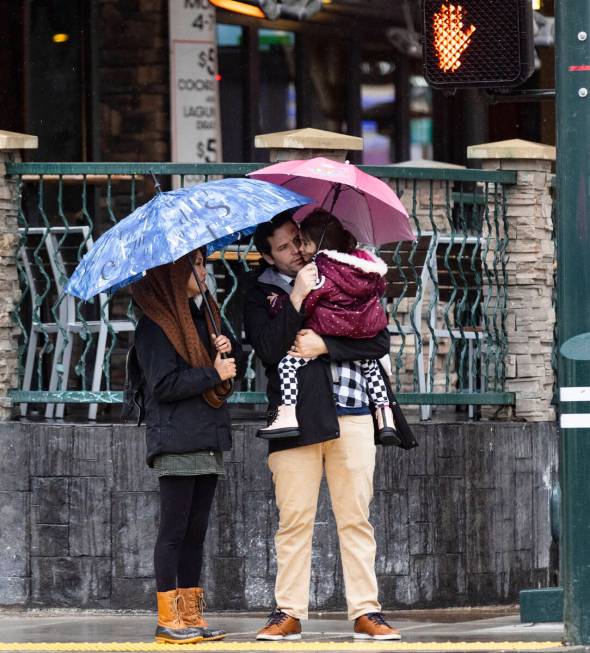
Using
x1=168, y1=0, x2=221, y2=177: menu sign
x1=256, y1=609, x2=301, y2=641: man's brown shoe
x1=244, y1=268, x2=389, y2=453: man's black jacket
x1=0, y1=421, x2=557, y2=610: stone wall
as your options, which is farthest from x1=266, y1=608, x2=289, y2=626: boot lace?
x1=168, y1=0, x2=221, y2=177: menu sign

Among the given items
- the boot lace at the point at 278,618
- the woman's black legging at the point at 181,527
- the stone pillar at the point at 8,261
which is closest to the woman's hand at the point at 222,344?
the woman's black legging at the point at 181,527

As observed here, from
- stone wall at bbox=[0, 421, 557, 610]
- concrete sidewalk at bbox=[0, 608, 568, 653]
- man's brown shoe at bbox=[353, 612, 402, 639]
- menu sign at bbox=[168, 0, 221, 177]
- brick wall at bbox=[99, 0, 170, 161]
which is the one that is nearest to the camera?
concrete sidewalk at bbox=[0, 608, 568, 653]

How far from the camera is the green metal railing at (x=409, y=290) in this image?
819 centimetres

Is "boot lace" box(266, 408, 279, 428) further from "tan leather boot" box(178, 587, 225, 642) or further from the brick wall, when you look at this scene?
the brick wall

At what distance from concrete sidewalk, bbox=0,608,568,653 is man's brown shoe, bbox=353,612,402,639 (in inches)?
3.0

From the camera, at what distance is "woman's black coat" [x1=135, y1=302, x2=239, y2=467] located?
6688 millimetres

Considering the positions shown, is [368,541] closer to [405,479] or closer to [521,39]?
[405,479]

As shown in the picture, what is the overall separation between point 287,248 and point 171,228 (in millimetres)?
678

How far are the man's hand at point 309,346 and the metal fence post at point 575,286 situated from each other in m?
1.00

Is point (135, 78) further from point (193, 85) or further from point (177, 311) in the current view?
point (177, 311)

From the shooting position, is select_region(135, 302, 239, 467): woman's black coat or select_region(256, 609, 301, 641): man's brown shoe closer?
select_region(135, 302, 239, 467): woman's black coat

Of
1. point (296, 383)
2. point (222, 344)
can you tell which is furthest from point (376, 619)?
point (222, 344)

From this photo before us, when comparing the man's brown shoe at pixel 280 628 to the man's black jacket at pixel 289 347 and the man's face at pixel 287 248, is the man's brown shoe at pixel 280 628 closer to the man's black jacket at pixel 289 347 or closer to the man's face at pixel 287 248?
the man's black jacket at pixel 289 347

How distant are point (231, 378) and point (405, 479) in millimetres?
1789
